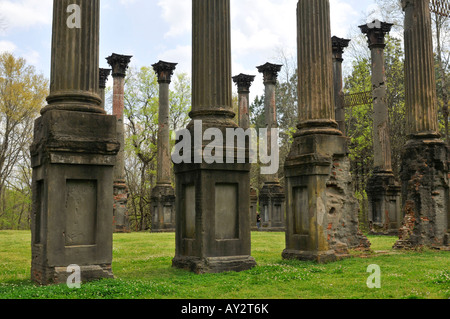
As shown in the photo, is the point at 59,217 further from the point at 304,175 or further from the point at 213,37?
the point at 304,175

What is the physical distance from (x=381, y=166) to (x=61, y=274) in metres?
20.1

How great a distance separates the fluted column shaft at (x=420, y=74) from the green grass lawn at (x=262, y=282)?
198 inches

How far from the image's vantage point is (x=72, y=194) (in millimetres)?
8242

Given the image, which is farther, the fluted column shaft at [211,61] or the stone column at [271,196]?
the stone column at [271,196]

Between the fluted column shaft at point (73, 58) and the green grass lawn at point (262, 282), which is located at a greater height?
the fluted column shaft at point (73, 58)

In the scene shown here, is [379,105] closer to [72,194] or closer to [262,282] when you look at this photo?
[262,282]

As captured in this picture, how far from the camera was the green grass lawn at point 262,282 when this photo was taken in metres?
6.91

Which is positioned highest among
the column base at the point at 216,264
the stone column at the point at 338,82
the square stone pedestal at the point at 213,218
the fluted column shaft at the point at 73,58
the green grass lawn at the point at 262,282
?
the stone column at the point at 338,82

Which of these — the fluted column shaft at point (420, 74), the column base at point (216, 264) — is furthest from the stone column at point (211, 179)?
the fluted column shaft at point (420, 74)

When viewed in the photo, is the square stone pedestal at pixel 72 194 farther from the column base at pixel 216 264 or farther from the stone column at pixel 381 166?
the stone column at pixel 381 166

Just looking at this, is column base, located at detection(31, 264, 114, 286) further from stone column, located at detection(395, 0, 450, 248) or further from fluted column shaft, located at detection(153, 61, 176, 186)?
fluted column shaft, located at detection(153, 61, 176, 186)

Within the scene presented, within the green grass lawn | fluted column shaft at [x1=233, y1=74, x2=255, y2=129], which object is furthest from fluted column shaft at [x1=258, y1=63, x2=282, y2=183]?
the green grass lawn

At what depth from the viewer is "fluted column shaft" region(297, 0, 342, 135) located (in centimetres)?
1242

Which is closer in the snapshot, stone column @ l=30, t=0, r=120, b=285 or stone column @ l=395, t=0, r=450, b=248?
stone column @ l=30, t=0, r=120, b=285
